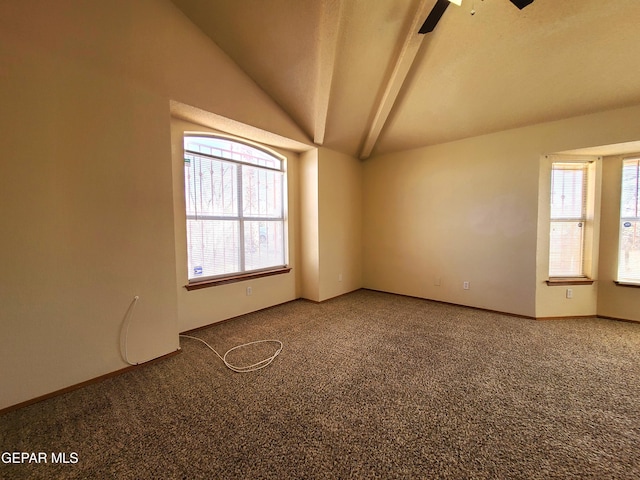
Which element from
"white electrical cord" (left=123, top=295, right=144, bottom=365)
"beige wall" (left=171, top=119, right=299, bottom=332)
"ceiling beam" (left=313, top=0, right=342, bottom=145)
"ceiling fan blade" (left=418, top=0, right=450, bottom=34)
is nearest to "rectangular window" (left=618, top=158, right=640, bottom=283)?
"ceiling fan blade" (left=418, top=0, right=450, bottom=34)

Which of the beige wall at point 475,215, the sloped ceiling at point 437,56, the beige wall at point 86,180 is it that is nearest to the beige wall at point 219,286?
the beige wall at point 86,180

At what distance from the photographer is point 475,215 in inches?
143

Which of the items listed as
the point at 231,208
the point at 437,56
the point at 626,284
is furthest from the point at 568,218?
the point at 231,208

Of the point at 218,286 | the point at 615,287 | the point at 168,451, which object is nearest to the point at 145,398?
the point at 168,451

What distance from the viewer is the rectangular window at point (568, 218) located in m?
3.33

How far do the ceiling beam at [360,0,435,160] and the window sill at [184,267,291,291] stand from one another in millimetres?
2546

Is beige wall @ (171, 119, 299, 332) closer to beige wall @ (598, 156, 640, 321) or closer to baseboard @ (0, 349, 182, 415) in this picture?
baseboard @ (0, 349, 182, 415)

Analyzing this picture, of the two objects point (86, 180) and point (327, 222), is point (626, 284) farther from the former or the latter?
point (86, 180)

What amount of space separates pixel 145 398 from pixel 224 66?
3146 mm

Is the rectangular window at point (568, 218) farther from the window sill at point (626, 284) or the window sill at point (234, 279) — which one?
the window sill at point (234, 279)

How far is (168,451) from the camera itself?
1.36m

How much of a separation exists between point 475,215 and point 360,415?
3.22m

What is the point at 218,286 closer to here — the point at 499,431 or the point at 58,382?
the point at 58,382

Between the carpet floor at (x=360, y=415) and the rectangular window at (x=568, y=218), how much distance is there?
39.7 inches
